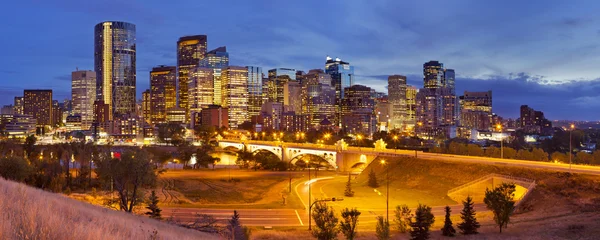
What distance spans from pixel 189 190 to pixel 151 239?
217 ft

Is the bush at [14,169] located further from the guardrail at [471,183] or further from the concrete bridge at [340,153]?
the concrete bridge at [340,153]

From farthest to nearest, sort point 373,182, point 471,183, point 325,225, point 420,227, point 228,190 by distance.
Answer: point 228,190 < point 373,182 < point 471,183 < point 325,225 < point 420,227

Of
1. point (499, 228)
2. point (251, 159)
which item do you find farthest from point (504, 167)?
point (251, 159)

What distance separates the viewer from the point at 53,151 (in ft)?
365

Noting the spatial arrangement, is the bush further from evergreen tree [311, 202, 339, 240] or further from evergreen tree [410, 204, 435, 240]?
evergreen tree [410, 204, 435, 240]

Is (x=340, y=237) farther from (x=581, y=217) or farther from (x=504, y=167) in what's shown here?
(x=504, y=167)

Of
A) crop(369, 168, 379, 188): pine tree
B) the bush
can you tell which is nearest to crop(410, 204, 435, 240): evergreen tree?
crop(369, 168, 379, 188): pine tree

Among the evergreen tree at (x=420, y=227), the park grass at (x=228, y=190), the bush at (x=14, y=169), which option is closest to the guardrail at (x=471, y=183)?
the park grass at (x=228, y=190)

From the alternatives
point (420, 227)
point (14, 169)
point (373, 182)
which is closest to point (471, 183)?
point (373, 182)

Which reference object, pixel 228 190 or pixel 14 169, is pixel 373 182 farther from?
pixel 14 169

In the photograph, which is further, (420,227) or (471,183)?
(471,183)

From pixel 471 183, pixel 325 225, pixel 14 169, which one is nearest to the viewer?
pixel 325 225

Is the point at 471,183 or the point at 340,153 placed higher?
the point at 340,153

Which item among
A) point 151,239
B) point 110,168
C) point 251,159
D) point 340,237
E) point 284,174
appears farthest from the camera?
point 251,159
